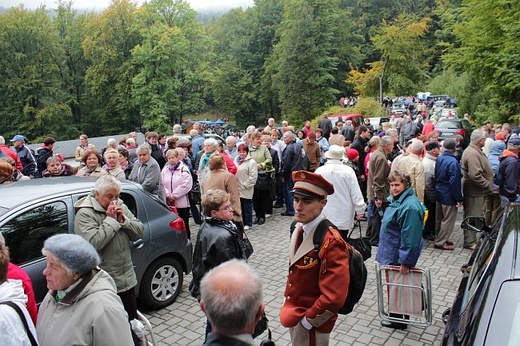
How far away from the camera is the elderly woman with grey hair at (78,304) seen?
2385mm

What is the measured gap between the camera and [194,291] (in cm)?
393

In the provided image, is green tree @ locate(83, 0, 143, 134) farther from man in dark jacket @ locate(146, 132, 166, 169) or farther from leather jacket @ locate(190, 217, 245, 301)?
leather jacket @ locate(190, 217, 245, 301)

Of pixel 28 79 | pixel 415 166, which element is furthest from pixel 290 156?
pixel 28 79

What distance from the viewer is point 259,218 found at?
9.64 meters

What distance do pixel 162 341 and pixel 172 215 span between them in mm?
1567

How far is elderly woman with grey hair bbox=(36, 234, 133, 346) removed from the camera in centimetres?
238

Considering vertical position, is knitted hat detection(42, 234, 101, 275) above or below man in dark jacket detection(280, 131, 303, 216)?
above

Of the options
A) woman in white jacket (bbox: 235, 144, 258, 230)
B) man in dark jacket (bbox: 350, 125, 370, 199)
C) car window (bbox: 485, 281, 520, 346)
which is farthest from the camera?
man in dark jacket (bbox: 350, 125, 370, 199)

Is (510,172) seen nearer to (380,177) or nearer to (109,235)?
(380,177)

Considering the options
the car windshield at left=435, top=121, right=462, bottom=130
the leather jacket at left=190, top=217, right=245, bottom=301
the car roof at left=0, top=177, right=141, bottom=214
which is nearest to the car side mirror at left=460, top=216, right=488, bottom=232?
the leather jacket at left=190, top=217, right=245, bottom=301

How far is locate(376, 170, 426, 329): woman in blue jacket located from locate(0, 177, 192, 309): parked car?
104 inches

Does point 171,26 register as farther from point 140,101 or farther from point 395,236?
point 395,236

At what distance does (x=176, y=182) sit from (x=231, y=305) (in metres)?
5.72

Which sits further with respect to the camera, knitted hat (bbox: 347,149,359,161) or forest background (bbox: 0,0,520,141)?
forest background (bbox: 0,0,520,141)
